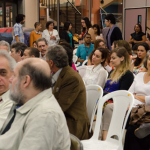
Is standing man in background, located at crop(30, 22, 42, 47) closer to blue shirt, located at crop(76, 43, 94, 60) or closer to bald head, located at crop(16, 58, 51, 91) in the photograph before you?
blue shirt, located at crop(76, 43, 94, 60)

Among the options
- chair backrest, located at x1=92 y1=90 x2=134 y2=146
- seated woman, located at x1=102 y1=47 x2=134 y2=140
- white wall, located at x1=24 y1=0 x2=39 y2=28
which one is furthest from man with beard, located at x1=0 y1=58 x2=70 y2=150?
white wall, located at x1=24 y1=0 x2=39 y2=28

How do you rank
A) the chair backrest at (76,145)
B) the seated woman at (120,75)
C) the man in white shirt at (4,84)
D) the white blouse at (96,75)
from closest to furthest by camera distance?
the chair backrest at (76,145)
the man in white shirt at (4,84)
the seated woman at (120,75)
the white blouse at (96,75)

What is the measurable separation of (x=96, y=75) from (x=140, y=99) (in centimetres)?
127

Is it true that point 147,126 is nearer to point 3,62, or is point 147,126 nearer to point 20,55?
point 3,62

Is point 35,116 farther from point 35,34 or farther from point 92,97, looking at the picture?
point 35,34

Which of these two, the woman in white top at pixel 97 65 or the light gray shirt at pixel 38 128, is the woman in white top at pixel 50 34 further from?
the light gray shirt at pixel 38 128

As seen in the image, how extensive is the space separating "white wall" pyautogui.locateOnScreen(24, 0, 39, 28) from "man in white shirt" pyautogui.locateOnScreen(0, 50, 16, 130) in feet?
30.8

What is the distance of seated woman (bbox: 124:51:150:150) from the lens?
346 cm

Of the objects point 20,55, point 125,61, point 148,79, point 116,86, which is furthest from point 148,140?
point 20,55

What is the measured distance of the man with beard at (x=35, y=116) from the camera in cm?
159

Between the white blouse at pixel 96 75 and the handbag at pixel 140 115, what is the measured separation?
1336 mm

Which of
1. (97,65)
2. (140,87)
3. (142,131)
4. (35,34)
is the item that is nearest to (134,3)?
(35,34)

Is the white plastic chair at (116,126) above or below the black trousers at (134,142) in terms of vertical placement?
above

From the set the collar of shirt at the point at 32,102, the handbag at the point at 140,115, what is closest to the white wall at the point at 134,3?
the handbag at the point at 140,115
